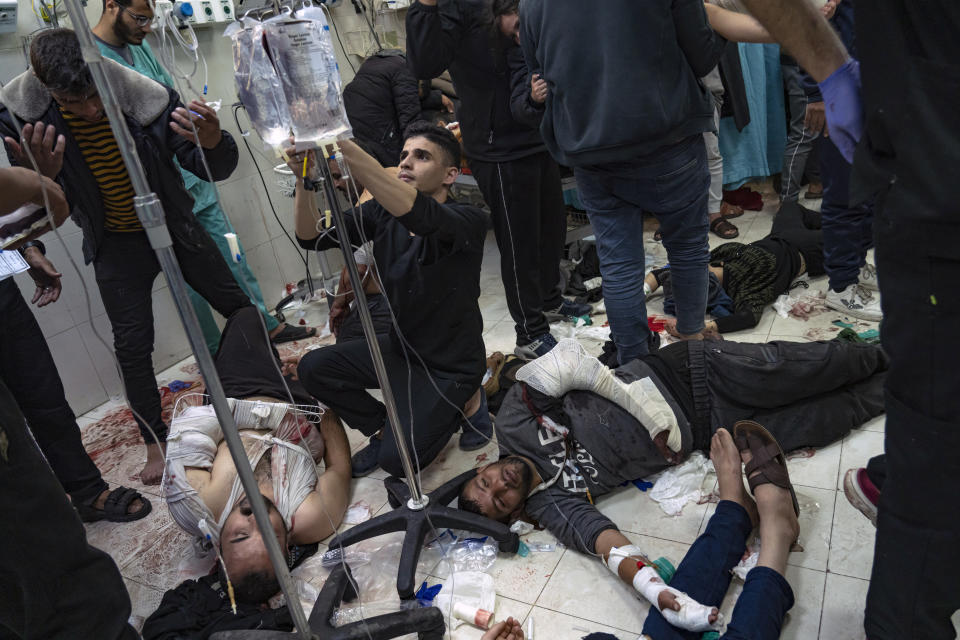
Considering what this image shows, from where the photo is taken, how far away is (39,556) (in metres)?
1.09

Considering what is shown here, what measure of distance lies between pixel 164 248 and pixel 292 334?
7.64 ft

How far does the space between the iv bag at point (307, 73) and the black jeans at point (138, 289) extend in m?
1.20

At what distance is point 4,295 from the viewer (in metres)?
1.87

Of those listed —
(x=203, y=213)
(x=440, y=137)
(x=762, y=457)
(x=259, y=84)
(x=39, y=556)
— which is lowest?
(x=762, y=457)

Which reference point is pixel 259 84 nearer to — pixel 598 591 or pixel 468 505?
pixel 468 505

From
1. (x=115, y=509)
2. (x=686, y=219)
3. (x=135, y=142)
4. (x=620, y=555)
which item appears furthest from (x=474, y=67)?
(x=115, y=509)

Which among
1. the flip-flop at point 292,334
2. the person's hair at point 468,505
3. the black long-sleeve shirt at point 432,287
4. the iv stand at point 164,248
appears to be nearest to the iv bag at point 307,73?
the iv stand at point 164,248

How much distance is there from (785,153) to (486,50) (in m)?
2.07

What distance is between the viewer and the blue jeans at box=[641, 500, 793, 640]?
1321mm

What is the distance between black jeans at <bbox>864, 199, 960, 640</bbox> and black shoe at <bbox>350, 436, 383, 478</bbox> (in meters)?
1.50

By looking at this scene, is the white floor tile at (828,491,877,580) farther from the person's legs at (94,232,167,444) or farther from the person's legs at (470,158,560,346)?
Result: the person's legs at (94,232,167,444)

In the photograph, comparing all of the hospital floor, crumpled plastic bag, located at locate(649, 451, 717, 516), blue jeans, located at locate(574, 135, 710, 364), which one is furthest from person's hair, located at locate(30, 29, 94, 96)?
crumpled plastic bag, located at locate(649, 451, 717, 516)

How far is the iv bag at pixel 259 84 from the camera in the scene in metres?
1.20

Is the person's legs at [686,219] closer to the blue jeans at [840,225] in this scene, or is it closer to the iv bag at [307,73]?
the blue jeans at [840,225]
